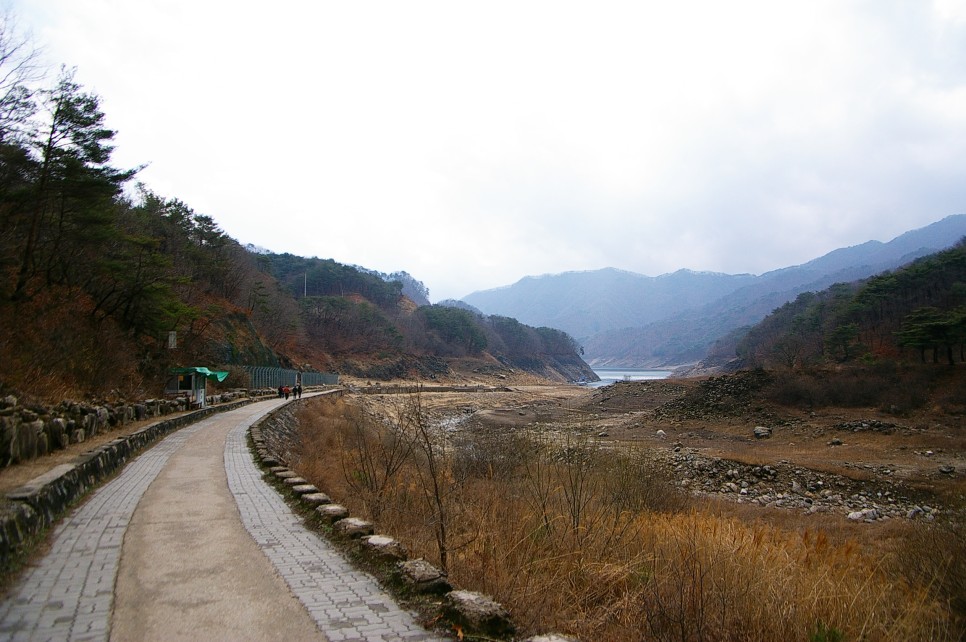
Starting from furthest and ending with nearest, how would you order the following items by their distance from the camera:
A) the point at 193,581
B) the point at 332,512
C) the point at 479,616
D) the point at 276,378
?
1. the point at 276,378
2. the point at 332,512
3. the point at 193,581
4. the point at 479,616

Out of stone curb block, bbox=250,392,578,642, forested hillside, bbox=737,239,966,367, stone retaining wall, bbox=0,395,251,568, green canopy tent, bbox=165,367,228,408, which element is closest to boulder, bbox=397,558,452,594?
stone curb block, bbox=250,392,578,642

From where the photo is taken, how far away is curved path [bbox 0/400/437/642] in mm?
3930

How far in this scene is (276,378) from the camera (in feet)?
144

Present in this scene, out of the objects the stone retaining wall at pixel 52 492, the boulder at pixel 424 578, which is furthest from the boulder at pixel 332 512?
the stone retaining wall at pixel 52 492

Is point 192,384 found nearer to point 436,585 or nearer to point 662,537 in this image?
point 662,537

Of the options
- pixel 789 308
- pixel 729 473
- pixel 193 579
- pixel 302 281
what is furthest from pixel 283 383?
pixel 789 308

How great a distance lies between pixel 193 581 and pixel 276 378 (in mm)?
41480

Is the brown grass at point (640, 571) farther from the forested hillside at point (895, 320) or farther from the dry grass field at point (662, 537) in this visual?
the forested hillside at point (895, 320)

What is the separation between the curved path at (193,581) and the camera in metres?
3.93

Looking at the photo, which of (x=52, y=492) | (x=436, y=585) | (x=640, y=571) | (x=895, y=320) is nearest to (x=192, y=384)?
(x=52, y=492)

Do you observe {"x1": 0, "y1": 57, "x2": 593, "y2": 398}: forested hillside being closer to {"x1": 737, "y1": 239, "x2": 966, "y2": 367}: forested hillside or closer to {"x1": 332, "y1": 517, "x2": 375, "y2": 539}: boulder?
{"x1": 332, "y1": 517, "x2": 375, "y2": 539}: boulder

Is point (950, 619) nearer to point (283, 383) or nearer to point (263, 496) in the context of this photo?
point (263, 496)

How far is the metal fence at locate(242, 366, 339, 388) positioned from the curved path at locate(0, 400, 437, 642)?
31.7 metres

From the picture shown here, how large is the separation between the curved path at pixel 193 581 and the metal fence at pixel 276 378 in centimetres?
3167
